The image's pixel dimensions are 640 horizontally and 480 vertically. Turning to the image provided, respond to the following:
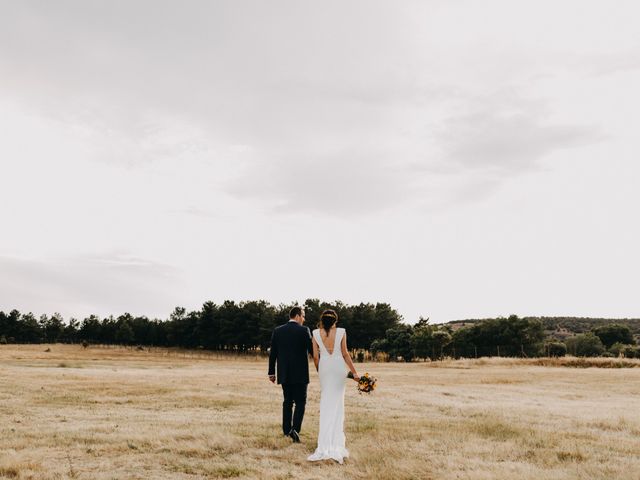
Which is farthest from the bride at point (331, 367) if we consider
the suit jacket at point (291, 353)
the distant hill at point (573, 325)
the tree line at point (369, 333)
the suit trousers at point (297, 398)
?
the distant hill at point (573, 325)

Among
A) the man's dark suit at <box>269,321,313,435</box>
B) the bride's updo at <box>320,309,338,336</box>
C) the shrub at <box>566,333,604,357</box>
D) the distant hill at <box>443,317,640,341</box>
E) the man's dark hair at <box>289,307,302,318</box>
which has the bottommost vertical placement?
the shrub at <box>566,333,604,357</box>

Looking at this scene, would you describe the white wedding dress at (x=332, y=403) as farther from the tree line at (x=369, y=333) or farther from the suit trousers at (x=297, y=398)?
the tree line at (x=369, y=333)

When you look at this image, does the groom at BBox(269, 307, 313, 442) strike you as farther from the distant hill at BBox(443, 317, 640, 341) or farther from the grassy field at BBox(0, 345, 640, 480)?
the distant hill at BBox(443, 317, 640, 341)

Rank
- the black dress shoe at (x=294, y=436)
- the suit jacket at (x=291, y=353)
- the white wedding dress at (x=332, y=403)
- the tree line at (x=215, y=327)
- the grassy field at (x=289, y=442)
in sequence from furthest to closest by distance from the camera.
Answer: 1. the tree line at (x=215, y=327)
2. the suit jacket at (x=291, y=353)
3. the black dress shoe at (x=294, y=436)
4. the white wedding dress at (x=332, y=403)
5. the grassy field at (x=289, y=442)

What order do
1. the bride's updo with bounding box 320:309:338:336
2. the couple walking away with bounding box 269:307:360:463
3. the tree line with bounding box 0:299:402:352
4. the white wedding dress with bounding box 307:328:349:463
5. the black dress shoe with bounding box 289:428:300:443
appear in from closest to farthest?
the white wedding dress with bounding box 307:328:349:463, the couple walking away with bounding box 269:307:360:463, the bride's updo with bounding box 320:309:338:336, the black dress shoe with bounding box 289:428:300:443, the tree line with bounding box 0:299:402:352

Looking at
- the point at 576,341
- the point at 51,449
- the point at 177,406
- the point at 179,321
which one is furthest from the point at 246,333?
the point at 51,449

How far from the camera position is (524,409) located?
1817 centimetres

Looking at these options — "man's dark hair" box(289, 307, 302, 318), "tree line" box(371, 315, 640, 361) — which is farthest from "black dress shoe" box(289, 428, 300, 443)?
"tree line" box(371, 315, 640, 361)

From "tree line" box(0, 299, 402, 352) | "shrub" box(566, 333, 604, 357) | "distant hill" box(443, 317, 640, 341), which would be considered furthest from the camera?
"distant hill" box(443, 317, 640, 341)

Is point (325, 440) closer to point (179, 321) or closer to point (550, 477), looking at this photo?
point (550, 477)

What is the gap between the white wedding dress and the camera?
1005 centimetres

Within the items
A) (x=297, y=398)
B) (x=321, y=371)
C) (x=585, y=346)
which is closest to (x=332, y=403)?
(x=321, y=371)

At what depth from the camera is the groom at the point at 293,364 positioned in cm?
1173

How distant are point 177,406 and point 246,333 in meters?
114
